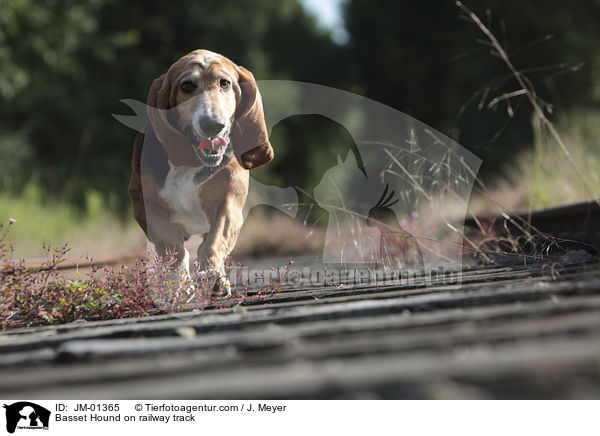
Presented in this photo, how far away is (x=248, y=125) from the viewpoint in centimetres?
254

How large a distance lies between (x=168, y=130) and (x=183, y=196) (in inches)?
12.9

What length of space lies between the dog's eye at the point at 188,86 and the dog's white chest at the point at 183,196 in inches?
14.5

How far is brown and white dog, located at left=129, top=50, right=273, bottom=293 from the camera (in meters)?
2.33

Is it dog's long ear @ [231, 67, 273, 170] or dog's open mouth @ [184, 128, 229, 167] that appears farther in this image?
dog's long ear @ [231, 67, 273, 170]

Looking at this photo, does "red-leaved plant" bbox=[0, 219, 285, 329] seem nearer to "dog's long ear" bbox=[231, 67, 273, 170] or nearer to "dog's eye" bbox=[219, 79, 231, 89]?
"dog's long ear" bbox=[231, 67, 273, 170]

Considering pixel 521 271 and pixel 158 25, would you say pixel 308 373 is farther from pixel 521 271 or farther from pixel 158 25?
pixel 158 25

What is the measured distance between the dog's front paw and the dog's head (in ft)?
1.72

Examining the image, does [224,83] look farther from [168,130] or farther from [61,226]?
[61,226]

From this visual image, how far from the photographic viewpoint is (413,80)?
20.8 metres

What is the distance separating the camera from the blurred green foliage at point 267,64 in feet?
34.8

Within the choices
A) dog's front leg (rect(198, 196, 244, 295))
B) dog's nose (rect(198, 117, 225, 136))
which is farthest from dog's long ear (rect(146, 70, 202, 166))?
dog's front leg (rect(198, 196, 244, 295))
